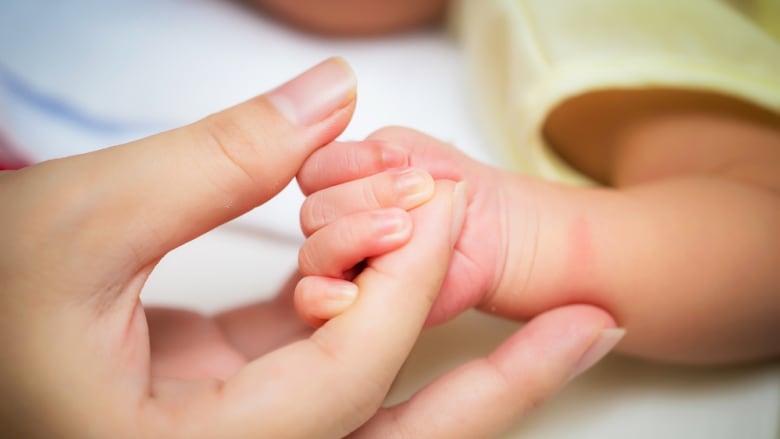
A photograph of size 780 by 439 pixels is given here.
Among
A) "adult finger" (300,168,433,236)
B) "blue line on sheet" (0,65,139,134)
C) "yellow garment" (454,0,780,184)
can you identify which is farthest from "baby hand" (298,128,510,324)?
"blue line on sheet" (0,65,139,134)

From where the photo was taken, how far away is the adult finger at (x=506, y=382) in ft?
1.57

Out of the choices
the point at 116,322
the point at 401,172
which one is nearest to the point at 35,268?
the point at 116,322

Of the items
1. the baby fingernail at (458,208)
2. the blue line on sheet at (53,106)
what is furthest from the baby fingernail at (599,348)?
the blue line on sheet at (53,106)

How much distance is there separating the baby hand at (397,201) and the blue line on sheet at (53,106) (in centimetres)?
35

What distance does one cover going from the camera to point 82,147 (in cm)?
70

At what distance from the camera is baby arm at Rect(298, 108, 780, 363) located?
0.53 meters

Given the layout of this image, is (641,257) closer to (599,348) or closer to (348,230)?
(599,348)

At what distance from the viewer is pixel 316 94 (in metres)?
0.42

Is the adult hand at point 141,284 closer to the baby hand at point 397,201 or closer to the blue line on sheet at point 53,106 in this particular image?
the baby hand at point 397,201

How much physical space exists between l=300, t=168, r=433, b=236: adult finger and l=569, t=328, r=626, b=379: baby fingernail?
0.64 ft

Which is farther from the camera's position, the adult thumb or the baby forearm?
the baby forearm

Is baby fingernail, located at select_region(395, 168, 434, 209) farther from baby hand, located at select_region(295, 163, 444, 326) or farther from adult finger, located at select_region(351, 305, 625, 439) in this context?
adult finger, located at select_region(351, 305, 625, 439)

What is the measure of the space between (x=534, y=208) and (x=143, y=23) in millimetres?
554

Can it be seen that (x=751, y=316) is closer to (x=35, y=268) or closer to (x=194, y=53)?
(x=35, y=268)
